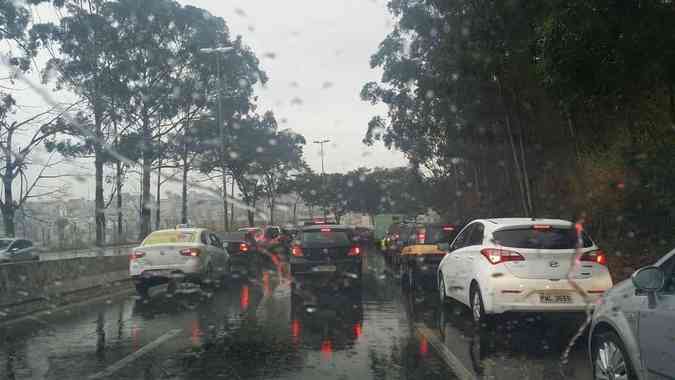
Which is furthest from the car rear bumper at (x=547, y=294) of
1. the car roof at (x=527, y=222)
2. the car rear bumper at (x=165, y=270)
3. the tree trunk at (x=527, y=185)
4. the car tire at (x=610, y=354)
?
the tree trunk at (x=527, y=185)

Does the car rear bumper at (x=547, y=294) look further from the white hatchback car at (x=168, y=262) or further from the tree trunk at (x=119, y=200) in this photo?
the tree trunk at (x=119, y=200)

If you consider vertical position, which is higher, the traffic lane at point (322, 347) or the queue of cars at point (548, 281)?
the queue of cars at point (548, 281)

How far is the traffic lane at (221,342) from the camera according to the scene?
6.62 metres

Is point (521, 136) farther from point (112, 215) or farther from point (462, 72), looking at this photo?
point (112, 215)

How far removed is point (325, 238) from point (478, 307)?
18.2ft

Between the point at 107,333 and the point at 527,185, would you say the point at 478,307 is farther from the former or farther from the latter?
the point at 527,185

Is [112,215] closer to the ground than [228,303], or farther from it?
farther from it

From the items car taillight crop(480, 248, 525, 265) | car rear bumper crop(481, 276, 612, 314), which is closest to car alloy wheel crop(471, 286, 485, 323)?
car rear bumper crop(481, 276, 612, 314)

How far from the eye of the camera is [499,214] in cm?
2795

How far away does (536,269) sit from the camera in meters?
8.37

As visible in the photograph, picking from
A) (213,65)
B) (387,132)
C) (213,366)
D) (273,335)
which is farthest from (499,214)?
(213,366)

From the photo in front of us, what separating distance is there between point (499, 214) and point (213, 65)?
16.4 meters

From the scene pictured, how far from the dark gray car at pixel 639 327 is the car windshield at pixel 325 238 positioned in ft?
28.9

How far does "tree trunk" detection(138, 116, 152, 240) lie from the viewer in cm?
3275
